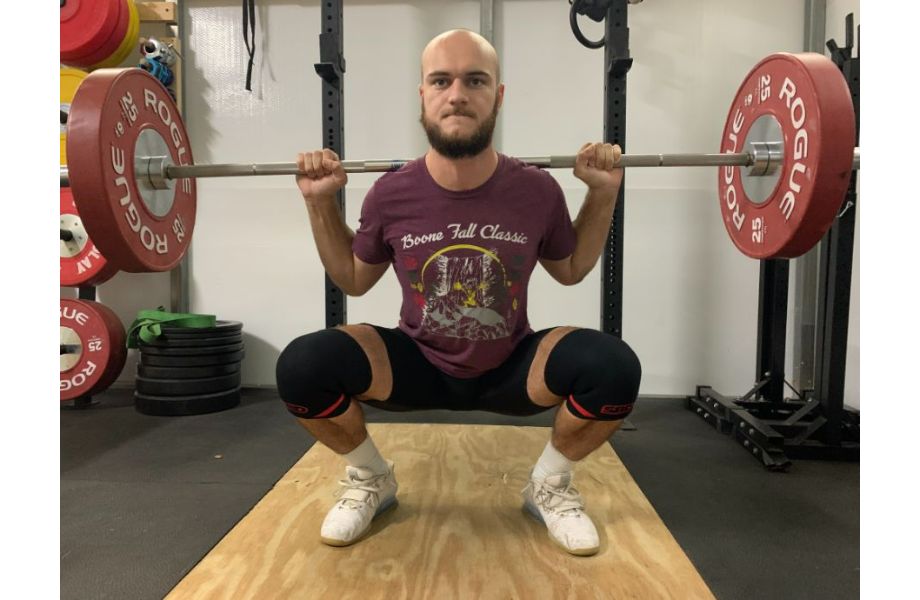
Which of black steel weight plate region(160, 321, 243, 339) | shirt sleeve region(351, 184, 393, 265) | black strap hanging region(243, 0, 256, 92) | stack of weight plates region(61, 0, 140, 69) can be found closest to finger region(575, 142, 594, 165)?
shirt sleeve region(351, 184, 393, 265)

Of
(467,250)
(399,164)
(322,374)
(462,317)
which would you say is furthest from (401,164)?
(322,374)

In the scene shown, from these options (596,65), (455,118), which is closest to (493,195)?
(455,118)

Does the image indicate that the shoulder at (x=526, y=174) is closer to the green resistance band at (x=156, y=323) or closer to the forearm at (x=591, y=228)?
the forearm at (x=591, y=228)

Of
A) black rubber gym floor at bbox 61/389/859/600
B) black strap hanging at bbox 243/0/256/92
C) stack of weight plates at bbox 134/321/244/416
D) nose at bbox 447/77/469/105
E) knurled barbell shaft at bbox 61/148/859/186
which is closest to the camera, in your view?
black rubber gym floor at bbox 61/389/859/600

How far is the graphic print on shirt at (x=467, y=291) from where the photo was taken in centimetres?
128

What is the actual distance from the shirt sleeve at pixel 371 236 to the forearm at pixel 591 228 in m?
0.48

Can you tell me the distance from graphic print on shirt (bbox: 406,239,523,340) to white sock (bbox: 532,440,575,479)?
0.29 m

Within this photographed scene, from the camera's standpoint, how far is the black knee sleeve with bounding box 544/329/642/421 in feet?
3.77

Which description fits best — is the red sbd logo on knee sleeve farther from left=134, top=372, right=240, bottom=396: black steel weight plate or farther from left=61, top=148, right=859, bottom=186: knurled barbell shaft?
left=134, top=372, right=240, bottom=396: black steel weight plate

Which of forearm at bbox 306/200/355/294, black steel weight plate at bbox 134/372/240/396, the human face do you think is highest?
the human face

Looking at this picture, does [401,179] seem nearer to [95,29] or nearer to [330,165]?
[330,165]

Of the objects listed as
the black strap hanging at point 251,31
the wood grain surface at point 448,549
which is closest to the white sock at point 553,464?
the wood grain surface at point 448,549

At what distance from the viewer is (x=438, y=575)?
1049mm

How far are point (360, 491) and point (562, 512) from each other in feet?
1.50
